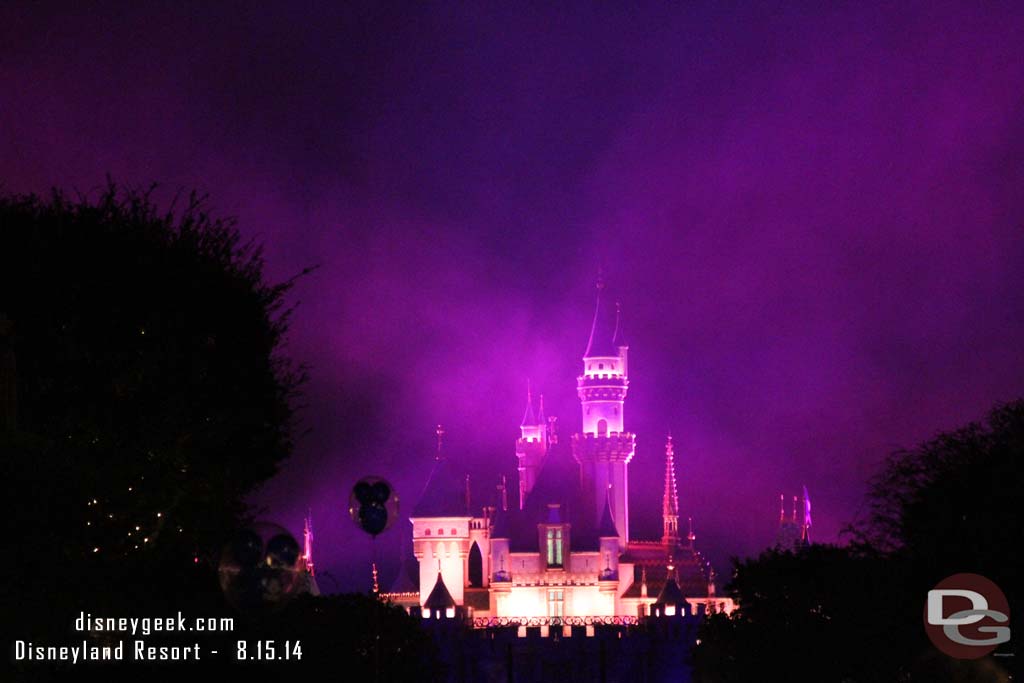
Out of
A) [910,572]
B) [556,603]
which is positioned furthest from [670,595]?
[910,572]

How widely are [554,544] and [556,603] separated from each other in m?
5.53

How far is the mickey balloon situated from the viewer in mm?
43438

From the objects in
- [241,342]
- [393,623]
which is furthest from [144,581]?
[393,623]

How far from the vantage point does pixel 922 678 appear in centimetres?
5903

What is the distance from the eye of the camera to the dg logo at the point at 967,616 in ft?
183

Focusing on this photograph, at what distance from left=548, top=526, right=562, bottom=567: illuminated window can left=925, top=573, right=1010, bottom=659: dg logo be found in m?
131

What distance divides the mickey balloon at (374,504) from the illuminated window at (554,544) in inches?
5776

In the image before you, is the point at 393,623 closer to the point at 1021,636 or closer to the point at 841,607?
the point at 841,607

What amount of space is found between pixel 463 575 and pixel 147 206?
450 feet

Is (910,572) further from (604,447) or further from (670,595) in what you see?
(604,447)

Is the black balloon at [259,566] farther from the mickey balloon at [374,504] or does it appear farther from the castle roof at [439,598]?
the castle roof at [439,598]

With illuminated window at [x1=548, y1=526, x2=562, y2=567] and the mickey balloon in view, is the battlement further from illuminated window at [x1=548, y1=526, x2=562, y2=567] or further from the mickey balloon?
the mickey balloon

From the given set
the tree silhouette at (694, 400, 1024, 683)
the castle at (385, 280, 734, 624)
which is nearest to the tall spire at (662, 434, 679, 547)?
the castle at (385, 280, 734, 624)

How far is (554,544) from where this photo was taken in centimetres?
18988
